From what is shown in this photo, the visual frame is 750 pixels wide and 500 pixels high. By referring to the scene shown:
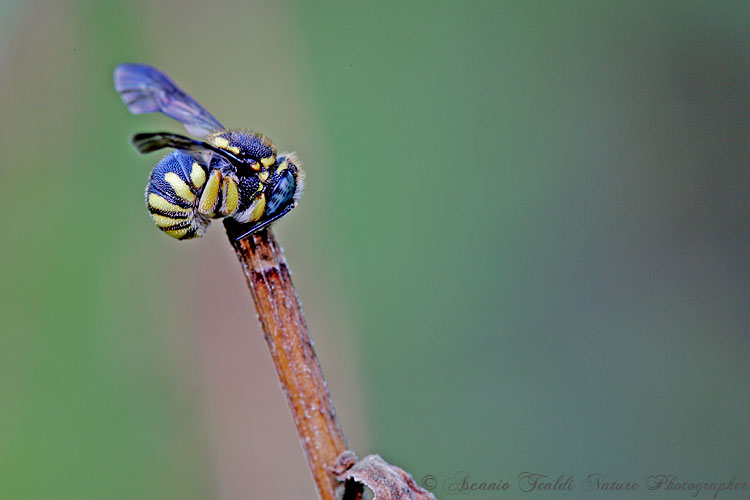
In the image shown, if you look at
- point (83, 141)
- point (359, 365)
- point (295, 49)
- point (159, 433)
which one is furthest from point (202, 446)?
point (295, 49)

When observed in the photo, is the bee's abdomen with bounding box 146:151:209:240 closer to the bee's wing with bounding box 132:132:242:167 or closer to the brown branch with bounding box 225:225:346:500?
the bee's wing with bounding box 132:132:242:167

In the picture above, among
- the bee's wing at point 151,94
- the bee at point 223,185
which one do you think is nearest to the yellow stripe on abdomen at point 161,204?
the bee at point 223,185

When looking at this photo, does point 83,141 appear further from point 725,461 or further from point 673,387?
point 725,461

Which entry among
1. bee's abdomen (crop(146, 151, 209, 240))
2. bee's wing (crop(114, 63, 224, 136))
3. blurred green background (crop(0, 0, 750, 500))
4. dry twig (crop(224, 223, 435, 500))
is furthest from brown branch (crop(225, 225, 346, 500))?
blurred green background (crop(0, 0, 750, 500))

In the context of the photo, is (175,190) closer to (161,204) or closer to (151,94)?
(161,204)

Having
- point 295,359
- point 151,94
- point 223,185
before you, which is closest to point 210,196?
point 223,185

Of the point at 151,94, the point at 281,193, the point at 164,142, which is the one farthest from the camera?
the point at 151,94

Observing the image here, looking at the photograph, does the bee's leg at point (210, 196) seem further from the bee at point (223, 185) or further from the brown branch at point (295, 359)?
the brown branch at point (295, 359)
